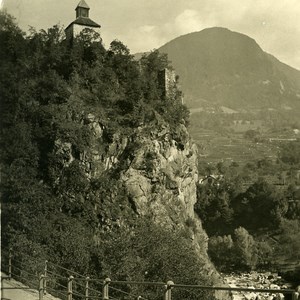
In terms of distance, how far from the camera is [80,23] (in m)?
46.6

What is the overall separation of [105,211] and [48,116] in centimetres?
923

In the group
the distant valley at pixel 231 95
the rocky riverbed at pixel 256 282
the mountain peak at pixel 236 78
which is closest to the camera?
the rocky riverbed at pixel 256 282

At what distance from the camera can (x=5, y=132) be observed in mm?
37125

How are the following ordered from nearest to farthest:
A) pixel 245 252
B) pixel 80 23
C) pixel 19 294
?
pixel 19 294 → pixel 80 23 → pixel 245 252

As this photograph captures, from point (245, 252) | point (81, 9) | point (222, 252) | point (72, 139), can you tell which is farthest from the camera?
point (222, 252)

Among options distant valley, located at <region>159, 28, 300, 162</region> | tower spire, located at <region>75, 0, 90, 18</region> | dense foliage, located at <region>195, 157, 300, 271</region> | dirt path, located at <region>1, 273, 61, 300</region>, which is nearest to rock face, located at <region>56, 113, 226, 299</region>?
tower spire, located at <region>75, 0, 90, 18</region>

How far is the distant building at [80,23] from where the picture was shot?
4631 cm

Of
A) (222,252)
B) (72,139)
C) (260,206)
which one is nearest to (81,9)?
(72,139)

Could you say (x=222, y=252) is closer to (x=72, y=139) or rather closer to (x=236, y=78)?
(x=72, y=139)

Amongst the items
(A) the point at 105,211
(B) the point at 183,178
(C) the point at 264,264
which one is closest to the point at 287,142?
(C) the point at 264,264

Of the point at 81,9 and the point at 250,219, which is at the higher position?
the point at 81,9

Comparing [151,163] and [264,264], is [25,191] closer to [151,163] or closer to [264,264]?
[151,163]

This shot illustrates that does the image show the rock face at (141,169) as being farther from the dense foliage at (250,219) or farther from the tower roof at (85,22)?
the dense foliage at (250,219)

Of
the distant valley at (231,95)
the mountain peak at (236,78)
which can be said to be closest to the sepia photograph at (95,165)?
the distant valley at (231,95)
